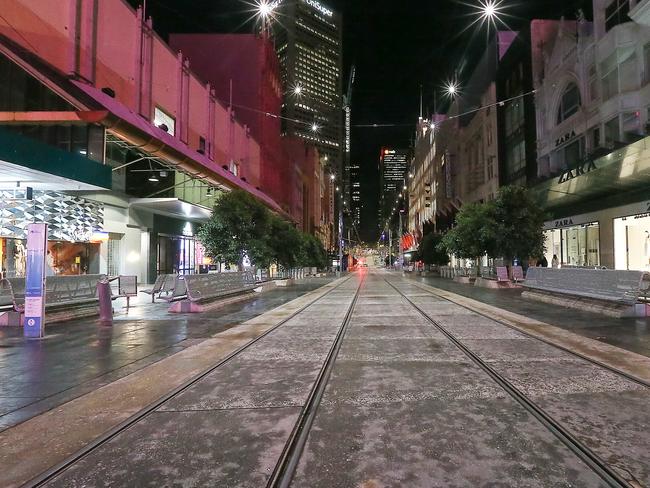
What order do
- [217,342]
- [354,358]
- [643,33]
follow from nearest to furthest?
[354,358]
[217,342]
[643,33]

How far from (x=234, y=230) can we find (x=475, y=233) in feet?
48.3

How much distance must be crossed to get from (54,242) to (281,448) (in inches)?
925

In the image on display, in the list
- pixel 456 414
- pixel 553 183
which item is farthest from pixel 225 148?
pixel 456 414

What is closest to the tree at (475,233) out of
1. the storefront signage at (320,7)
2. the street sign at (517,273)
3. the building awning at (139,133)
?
the street sign at (517,273)

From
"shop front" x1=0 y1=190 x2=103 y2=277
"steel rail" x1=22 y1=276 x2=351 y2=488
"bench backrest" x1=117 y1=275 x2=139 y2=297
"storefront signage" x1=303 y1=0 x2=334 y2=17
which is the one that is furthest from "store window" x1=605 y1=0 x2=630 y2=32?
"storefront signage" x1=303 y1=0 x2=334 y2=17

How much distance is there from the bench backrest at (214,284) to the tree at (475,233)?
1397 cm

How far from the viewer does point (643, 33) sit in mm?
26000

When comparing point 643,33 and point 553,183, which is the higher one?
point 643,33

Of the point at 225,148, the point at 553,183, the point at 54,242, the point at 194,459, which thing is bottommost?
the point at 194,459

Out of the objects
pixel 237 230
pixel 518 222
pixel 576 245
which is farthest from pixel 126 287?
pixel 576 245

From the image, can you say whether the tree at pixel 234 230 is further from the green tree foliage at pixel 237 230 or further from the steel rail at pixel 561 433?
the steel rail at pixel 561 433

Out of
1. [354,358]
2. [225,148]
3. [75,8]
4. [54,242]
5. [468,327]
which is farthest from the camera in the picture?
[225,148]

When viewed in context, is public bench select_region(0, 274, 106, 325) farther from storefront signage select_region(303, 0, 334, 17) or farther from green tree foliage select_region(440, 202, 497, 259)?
storefront signage select_region(303, 0, 334, 17)

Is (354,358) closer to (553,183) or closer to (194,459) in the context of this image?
(194,459)
